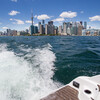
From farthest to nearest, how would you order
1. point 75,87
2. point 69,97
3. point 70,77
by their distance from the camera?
1. point 70,77
2. point 75,87
3. point 69,97

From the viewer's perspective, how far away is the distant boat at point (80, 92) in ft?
7.14

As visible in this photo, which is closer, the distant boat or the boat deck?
the distant boat

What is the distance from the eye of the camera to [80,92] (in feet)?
7.88

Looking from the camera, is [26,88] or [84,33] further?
[84,33]

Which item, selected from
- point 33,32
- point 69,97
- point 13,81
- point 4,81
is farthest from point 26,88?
point 33,32

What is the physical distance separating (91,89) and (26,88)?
277cm

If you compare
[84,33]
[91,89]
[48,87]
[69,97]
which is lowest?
[48,87]

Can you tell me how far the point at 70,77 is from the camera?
5.17 meters

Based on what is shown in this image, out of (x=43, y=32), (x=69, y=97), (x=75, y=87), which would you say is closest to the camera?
(x=69, y=97)

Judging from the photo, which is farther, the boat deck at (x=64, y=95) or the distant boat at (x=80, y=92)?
the boat deck at (x=64, y=95)

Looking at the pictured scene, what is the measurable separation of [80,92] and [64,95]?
19.2 inches

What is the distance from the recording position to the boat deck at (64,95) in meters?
2.50

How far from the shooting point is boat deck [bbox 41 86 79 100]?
8.20 ft

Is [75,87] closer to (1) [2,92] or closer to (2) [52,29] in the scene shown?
(1) [2,92]
